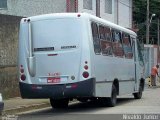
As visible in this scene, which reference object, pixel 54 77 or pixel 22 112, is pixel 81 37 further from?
pixel 22 112

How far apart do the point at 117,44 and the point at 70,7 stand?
1532 cm

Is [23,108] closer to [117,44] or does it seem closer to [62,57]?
[62,57]

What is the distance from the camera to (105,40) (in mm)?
→ 19531

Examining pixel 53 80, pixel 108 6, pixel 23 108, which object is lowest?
pixel 23 108

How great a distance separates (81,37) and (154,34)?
192 ft

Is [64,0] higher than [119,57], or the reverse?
[64,0]

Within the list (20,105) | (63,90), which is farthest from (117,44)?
(20,105)

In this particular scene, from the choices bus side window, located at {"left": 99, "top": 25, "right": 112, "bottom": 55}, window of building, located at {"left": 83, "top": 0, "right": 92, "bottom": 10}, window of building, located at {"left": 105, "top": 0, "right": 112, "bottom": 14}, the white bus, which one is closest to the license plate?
the white bus

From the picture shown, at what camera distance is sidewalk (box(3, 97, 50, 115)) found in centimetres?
1930

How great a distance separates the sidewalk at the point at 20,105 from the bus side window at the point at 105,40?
12.3ft

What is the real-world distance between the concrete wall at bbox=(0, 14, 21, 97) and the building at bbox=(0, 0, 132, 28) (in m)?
5.06

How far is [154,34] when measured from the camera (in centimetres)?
7512

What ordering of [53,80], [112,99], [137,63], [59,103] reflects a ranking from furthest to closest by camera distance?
[137,63], [59,103], [112,99], [53,80]

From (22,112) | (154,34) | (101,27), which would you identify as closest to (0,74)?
(22,112)
